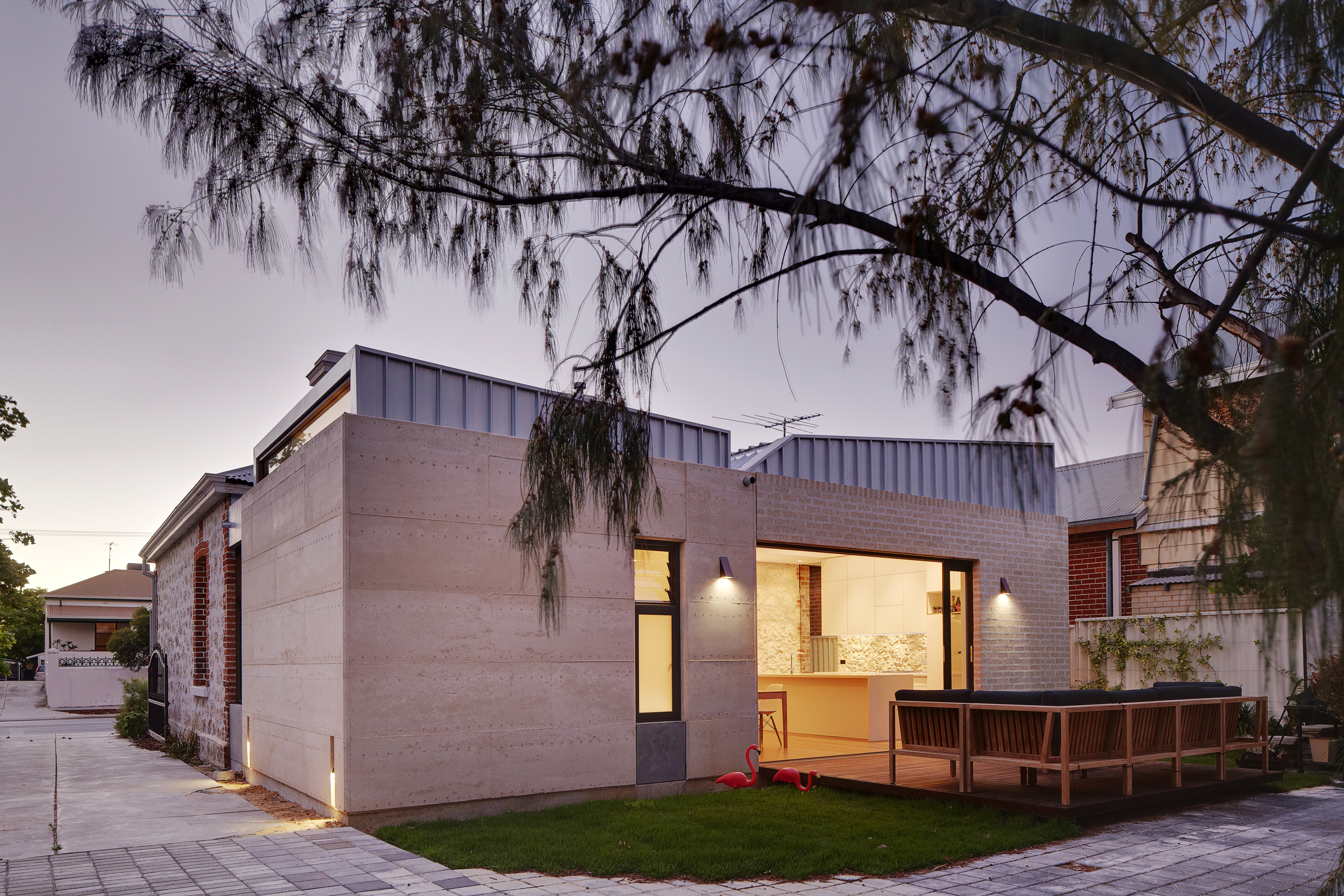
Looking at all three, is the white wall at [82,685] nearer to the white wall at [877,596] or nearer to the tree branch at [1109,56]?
the white wall at [877,596]

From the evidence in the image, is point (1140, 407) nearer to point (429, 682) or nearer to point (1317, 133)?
point (1317, 133)

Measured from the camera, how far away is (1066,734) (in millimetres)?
6445

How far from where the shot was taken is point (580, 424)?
3539 mm

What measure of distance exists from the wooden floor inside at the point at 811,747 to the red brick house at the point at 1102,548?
15.1 ft

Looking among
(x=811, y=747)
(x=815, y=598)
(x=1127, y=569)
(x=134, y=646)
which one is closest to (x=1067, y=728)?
(x=811, y=747)

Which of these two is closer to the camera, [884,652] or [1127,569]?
[884,652]

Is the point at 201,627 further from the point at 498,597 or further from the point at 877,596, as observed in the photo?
the point at 877,596

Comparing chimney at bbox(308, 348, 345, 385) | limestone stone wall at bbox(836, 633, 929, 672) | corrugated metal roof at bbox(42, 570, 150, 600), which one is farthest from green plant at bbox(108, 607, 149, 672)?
corrugated metal roof at bbox(42, 570, 150, 600)

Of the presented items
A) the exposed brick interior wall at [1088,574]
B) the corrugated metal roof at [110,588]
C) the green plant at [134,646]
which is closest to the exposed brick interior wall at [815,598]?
the exposed brick interior wall at [1088,574]

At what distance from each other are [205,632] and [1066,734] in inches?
374

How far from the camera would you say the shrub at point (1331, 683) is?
190 cm

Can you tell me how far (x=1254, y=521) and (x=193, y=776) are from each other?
31.8 ft

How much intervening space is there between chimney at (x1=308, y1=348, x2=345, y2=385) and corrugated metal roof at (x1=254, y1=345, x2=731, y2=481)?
1160mm

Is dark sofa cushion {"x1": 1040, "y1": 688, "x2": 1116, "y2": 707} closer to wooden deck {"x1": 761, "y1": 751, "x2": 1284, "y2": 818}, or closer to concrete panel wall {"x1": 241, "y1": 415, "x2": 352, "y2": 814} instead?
wooden deck {"x1": 761, "y1": 751, "x2": 1284, "y2": 818}
